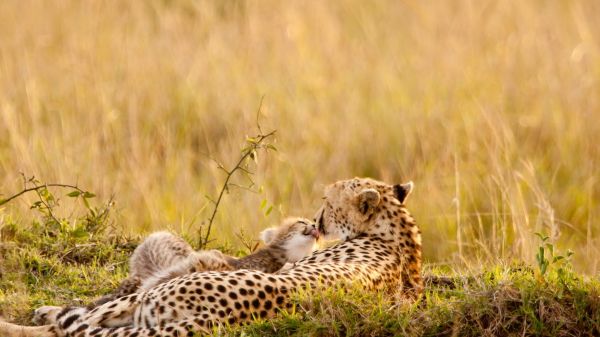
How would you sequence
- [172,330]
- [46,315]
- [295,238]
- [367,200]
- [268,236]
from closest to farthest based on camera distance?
1. [172,330]
2. [46,315]
3. [367,200]
4. [295,238]
5. [268,236]

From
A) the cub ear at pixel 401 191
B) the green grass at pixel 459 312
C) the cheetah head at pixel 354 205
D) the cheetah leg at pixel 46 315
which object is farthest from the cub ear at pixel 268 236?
the cheetah leg at pixel 46 315

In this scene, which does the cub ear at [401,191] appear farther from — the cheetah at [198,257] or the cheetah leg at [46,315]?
the cheetah leg at [46,315]

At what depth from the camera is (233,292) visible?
13.9 feet

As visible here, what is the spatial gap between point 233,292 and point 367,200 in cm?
137

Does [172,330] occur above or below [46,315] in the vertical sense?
below

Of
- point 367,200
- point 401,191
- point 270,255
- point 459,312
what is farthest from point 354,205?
point 459,312

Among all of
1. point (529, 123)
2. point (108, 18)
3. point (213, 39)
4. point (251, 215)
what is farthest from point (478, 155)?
point (108, 18)

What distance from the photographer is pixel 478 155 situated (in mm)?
8320

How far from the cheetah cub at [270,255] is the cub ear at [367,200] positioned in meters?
0.26

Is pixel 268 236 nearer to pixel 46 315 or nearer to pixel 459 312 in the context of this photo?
pixel 46 315

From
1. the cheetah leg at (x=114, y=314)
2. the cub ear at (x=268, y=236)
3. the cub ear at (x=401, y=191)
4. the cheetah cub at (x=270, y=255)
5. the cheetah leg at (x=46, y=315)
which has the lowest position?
the cheetah leg at (x=114, y=314)

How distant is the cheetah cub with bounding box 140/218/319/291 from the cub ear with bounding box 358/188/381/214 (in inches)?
10.3

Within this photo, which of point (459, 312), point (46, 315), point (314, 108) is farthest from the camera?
point (314, 108)

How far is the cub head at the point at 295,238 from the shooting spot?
18.2 ft
